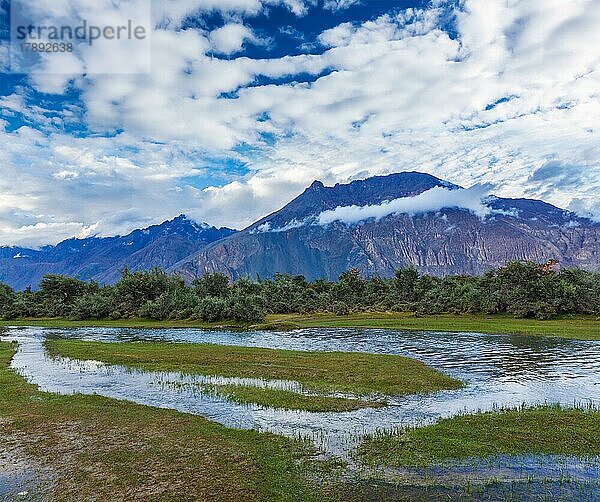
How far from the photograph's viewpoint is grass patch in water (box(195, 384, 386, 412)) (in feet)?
93.6

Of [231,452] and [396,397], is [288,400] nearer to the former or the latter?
[396,397]

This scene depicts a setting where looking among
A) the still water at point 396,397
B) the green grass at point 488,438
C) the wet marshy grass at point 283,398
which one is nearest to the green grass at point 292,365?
the still water at point 396,397

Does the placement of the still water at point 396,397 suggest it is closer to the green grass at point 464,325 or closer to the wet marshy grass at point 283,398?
the wet marshy grass at point 283,398

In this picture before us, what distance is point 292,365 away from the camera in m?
44.8

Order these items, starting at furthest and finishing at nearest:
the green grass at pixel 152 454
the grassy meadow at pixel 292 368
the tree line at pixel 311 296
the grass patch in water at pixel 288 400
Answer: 1. the tree line at pixel 311 296
2. the grassy meadow at pixel 292 368
3. the grass patch in water at pixel 288 400
4. the green grass at pixel 152 454

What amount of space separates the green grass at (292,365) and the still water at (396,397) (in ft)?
6.39

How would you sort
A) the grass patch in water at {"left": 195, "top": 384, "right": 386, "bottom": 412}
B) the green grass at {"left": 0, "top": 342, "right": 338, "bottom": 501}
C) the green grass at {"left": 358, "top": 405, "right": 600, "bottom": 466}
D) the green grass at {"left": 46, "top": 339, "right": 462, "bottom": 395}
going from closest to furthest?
the green grass at {"left": 0, "top": 342, "right": 338, "bottom": 501} → the green grass at {"left": 358, "top": 405, "right": 600, "bottom": 466} → the grass patch in water at {"left": 195, "top": 384, "right": 386, "bottom": 412} → the green grass at {"left": 46, "top": 339, "right": 462, "bottom": 395}

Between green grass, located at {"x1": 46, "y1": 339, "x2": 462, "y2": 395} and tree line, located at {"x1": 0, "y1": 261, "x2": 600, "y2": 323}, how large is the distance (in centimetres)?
4839

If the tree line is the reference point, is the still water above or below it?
below

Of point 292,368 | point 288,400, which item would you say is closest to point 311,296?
point 292,368

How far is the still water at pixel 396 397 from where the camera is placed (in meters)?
25.7

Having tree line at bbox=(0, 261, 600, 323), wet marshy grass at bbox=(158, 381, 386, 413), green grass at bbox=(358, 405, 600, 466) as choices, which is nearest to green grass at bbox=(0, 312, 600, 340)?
tree line at bbox=(0, 261, 600, 323)

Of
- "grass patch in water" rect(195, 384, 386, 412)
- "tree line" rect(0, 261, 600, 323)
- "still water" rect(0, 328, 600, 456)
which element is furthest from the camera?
"tree line" rect(0, 261, 600, 323)

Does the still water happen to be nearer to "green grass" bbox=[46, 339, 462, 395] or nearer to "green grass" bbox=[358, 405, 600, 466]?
"green grass" bbox=[358, 405, 600, 466]
